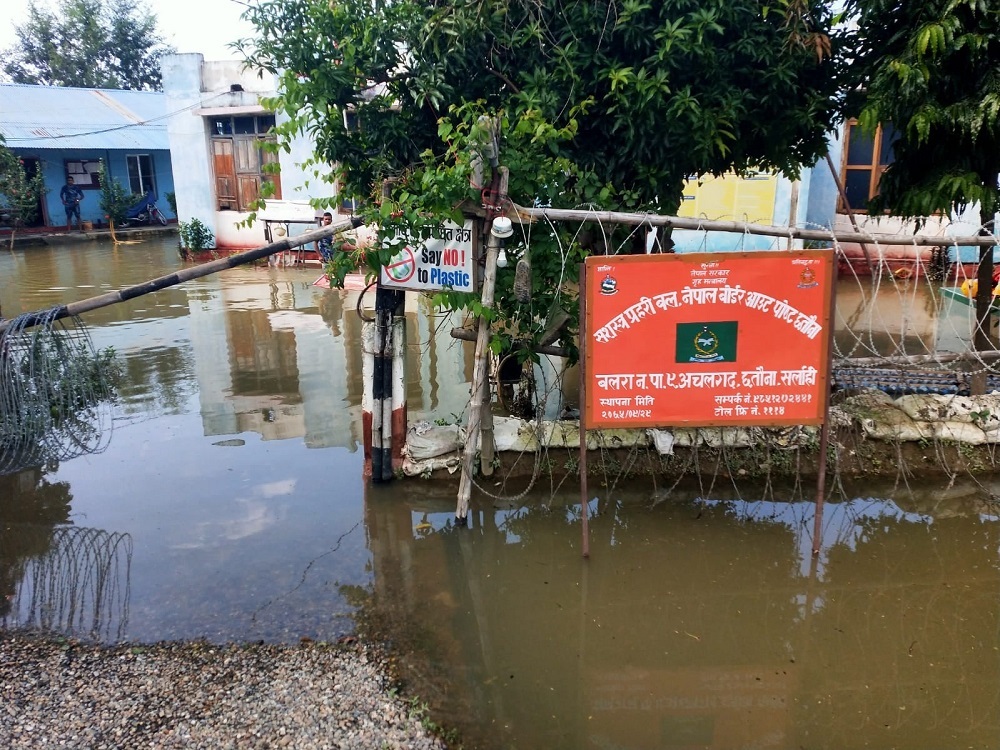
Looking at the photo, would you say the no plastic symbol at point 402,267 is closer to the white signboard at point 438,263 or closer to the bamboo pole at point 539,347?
the white signboard at point 438,263

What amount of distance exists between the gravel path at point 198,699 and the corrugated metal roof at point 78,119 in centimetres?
2347

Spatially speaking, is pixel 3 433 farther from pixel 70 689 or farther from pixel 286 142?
pixel 286 142

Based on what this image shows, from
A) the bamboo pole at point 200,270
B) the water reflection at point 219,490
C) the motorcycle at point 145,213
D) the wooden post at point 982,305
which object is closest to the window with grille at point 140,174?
the motorcycle at point 145,213

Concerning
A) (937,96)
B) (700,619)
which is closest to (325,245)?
(937,96)

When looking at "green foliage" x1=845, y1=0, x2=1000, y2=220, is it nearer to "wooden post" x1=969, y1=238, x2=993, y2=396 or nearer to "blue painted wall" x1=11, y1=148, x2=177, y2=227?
"wooden post" x1=969, y1=238, x2=993, y2=396

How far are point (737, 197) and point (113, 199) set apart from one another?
830 inches

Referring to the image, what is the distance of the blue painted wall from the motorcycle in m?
0.56

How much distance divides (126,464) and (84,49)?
34.5m

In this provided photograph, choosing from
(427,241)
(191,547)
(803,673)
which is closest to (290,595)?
(191,547)

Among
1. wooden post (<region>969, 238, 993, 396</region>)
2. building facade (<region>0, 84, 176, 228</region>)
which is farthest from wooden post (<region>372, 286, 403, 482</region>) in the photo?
building facade (<region>0, 84, 176, 228</region>)

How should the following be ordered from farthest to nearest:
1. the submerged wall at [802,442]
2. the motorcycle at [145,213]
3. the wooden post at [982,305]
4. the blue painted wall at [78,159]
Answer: the motorcycle at [145,213]
the blue painted wall at [78,159]
the wooden post at [982,305]
the submerged wall at [802,442]

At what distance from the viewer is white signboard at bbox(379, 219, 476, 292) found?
5512 millimetres

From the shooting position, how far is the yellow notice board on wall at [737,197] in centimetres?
1432

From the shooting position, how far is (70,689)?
3961mm
